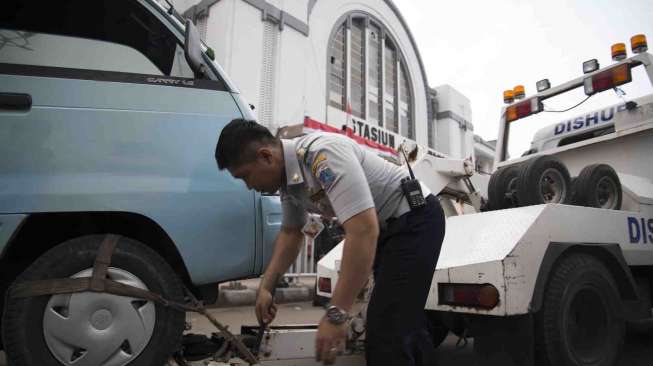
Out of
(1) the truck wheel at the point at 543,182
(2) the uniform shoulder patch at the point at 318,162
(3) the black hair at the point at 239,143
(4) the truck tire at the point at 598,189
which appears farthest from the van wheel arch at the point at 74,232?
(4) the truck tire at the point at 598,189

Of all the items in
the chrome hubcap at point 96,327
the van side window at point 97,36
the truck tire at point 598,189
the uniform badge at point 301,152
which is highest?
the van side window at point 97,36

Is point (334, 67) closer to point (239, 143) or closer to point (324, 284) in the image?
point (324, 284)

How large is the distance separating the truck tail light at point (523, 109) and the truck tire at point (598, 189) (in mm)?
1508

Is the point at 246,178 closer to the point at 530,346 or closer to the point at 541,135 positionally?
the point at 530,346

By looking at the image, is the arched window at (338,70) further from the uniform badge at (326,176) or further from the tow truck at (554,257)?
the uniform badge at (326,176)

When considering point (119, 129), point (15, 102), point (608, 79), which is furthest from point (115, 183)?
point (608, 79)

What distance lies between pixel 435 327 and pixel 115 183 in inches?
101

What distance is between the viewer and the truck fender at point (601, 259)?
223 centimetres

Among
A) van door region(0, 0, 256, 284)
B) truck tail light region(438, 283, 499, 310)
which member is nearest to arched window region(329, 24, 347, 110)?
van door region(0, 0, 256, 284)

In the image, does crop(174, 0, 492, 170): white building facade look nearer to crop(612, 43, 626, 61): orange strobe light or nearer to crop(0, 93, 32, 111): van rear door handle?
crop(612, 43, 626, 61): orange strobe light

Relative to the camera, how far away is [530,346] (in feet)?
7.35

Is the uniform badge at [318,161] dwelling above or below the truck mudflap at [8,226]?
above

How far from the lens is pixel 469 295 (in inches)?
87.2

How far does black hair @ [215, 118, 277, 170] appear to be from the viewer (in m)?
1.61
